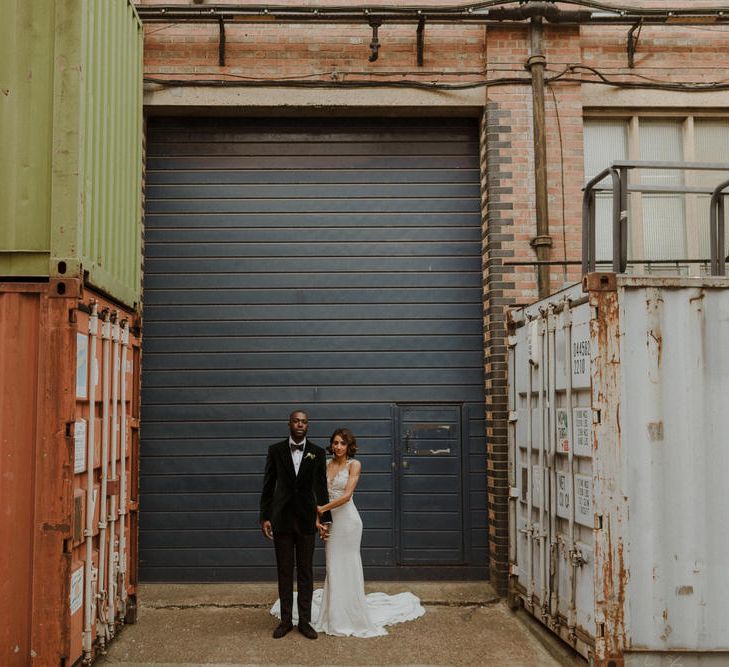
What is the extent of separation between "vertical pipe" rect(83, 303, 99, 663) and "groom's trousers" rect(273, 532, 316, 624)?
1.70 metres

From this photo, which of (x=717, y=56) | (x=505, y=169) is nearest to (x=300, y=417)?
(x=505, y=169)

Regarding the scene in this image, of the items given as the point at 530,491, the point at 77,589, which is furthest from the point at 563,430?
the point at 77,589

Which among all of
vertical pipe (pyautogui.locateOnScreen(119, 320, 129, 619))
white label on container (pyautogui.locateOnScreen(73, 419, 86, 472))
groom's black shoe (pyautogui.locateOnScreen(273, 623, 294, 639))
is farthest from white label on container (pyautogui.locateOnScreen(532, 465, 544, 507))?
white label on container (pyautogui.locateOnScreen(73, 419, 86, 472))

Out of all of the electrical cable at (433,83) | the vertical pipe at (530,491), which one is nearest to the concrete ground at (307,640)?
the vertical pipe at (530,491)

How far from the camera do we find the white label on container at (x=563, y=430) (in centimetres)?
618

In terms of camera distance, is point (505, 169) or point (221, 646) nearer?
point (221, 646)

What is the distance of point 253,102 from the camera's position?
8602 millimetres

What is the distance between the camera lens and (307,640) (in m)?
6.75

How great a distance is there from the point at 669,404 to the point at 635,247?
3.71m

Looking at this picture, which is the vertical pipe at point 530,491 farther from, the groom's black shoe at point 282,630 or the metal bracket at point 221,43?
the metal bracket at point 221,43

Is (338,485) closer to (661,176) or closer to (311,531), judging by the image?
(311,531)

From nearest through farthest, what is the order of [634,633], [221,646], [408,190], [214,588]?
[634,633], [221,646], [214,588], [408,190]

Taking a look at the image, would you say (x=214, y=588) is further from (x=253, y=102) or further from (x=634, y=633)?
(x=253, y=102)

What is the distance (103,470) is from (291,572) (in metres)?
1.98
